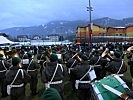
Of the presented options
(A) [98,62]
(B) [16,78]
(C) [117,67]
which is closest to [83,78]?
(C) [117,67]

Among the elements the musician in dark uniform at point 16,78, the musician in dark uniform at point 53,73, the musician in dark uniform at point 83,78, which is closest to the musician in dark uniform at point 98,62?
the musician in dark uniform at point 83,78

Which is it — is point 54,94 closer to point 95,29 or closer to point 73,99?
point 73,99

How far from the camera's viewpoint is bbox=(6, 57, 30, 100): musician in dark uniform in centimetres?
1124

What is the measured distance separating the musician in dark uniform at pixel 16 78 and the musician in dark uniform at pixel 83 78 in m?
1.70

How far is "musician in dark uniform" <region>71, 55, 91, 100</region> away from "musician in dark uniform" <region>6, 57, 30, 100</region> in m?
1.70

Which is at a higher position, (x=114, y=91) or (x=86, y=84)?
(x=114, y=91)

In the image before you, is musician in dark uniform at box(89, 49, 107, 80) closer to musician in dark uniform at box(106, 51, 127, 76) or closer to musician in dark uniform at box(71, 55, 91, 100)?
musician in dark uniform at box(106, 51, 127, 76)

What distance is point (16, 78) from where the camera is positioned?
37.1 ft

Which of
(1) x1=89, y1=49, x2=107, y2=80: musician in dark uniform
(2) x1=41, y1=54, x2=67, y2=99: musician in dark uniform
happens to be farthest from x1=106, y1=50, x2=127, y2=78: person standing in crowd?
(1) x1=89, y1=49, x2=107, y2=80: musician in dark uniform

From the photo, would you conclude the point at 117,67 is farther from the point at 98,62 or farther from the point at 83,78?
the point at 98,62

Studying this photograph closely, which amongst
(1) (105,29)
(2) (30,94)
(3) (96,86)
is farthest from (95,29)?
(3) (96,86)

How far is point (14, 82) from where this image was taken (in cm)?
1135

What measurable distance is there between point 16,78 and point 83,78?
7.20 feet

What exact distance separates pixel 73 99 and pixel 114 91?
30.9 ft
